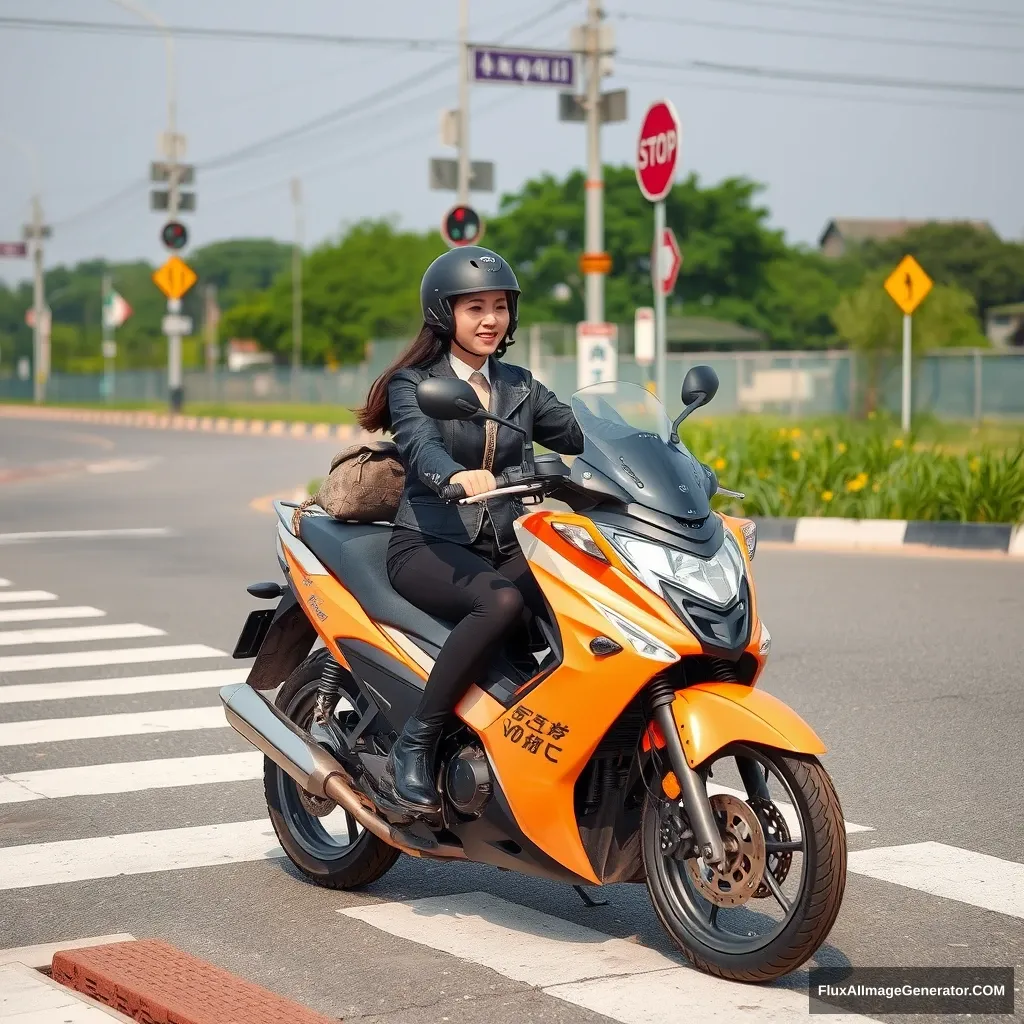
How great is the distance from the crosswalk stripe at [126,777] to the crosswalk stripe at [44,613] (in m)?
4.13

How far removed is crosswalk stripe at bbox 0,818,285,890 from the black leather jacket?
1358 mm

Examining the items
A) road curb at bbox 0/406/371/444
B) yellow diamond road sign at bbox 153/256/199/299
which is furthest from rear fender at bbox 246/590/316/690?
yellow diamond road sign at bbox 153/256/199/299

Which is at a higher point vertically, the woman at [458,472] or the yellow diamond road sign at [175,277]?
the yellow diamond road sign at [175,277]

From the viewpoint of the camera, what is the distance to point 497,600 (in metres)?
4.46

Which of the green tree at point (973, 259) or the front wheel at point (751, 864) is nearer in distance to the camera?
the front wheel at point (751, 864)

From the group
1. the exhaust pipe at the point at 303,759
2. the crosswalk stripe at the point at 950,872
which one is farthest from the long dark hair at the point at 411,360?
the crosswalk stripe at the point at 950,872

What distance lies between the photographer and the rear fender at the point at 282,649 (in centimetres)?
540

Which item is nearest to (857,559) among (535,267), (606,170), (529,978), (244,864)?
(244,864)

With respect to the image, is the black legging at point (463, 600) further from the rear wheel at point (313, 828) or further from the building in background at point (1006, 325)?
the building in background at point (1006, 325)

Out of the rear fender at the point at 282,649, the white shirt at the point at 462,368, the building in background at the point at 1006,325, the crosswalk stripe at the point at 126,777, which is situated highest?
the building in background at the point at 1006,325

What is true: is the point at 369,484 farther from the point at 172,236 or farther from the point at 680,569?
the point at 172,236

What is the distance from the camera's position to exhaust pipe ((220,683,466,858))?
4.71m

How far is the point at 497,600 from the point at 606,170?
72.0 meters

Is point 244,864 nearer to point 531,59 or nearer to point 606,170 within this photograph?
point 531,59
